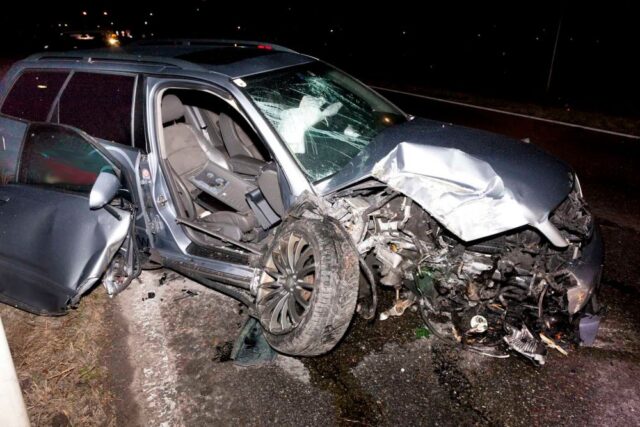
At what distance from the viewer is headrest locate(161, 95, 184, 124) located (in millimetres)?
3701

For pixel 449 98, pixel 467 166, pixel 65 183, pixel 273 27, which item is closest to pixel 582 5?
pixel 449 98

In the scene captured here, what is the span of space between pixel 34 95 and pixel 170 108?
4.59ft

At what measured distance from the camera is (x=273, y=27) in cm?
2845

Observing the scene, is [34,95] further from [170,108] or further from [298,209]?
[298,209]

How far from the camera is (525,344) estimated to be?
111 inches

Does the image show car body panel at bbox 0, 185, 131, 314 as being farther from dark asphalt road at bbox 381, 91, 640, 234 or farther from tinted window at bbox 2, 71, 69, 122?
dark asphalt road at bbox 381, 91, 640, 234

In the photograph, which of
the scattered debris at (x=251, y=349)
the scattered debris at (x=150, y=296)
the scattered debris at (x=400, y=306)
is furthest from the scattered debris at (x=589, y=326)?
the scattered debris at (x=150, y=296)

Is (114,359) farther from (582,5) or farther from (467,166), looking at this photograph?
(582,5)

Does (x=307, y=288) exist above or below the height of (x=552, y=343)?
above

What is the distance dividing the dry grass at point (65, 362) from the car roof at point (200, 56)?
213 centimetres

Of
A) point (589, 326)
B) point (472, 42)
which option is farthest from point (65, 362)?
point (472, 42)

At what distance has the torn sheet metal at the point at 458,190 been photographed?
2512 mm

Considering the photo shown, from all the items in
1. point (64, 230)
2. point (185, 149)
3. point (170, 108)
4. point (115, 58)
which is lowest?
point (64, 230)

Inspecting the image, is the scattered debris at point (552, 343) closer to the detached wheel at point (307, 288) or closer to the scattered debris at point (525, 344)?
the scattered debris at point (525, 344)
